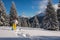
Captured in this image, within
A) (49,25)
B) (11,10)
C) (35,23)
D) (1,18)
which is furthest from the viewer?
(35,23)

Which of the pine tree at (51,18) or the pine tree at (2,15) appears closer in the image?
the pine tree at (51,18)

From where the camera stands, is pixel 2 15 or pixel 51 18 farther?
pixel 2 15

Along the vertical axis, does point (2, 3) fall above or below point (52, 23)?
above

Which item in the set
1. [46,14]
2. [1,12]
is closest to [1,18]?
[1,12]

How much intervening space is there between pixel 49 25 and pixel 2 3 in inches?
645

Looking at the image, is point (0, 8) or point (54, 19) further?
point (0, 8)

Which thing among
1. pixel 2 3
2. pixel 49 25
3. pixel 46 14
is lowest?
pixel 49 25

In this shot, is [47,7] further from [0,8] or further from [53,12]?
[0,8]

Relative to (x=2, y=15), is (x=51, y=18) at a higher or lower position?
lower

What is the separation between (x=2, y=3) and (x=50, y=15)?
15.2 metres

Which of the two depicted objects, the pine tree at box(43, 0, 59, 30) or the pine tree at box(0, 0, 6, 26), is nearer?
the pine tree at box(43, 0, 59, 30)

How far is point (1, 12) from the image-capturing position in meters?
52.4

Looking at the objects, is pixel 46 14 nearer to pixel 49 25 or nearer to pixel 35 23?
pixel 49 25

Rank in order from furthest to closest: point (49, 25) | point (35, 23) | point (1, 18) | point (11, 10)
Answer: point (35, 23) < point (11, 10) < point (1, 18) < point (49, 25)
